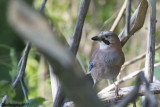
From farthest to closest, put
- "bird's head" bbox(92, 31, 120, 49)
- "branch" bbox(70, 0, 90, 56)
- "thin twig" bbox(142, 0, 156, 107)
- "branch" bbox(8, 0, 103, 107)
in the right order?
"bird's head" bbox(92, 31, 120, 49)
"thin twig" bbox(142, 0, 156, 107)
"branch" bbox(70, 0, 90, 56)
"branch" bbox(8, 0, 103, 107)

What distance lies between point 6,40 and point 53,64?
5.08 m

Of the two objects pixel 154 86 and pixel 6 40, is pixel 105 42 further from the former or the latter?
pixel 6 40

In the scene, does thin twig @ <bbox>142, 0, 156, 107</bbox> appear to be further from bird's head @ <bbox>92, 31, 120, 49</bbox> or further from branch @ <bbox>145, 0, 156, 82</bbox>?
bird's head @ <bbox>92, 31, 120, 49</bbox>

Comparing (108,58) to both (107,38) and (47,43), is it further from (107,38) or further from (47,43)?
(47,43)

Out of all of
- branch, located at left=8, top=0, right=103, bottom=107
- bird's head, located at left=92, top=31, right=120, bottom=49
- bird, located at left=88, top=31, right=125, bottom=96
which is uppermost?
bird's head, located at left=92, top=31, right=120, bottom=49

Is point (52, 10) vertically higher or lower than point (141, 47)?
higher

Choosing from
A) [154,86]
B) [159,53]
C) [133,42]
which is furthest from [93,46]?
[154,86]

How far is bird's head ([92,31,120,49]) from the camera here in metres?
2.00

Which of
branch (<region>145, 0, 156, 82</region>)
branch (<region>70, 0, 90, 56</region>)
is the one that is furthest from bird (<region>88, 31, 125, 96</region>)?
branch (<region>70, 0, 90, 56</region>)

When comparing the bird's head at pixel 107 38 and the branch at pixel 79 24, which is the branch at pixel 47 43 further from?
the bird's head at pixel 107 38

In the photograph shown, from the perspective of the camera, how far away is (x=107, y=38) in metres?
2.09

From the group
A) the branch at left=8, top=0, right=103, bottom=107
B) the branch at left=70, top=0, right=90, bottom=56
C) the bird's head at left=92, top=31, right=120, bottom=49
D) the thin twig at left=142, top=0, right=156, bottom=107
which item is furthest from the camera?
the bird's head at left=92, top=31, right=120, bottom=49

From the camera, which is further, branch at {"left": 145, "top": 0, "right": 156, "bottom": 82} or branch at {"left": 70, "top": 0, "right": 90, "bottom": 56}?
branch at {"left": 145, "top": 0, "right": 156, "bottom": 82}

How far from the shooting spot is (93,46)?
3639 millimetres
